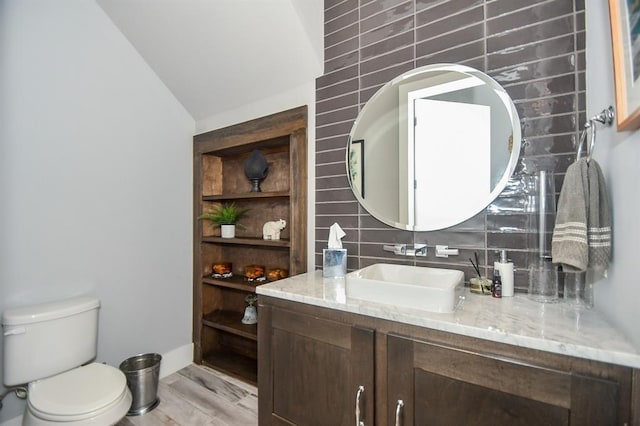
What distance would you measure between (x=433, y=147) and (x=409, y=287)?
2.57 feet

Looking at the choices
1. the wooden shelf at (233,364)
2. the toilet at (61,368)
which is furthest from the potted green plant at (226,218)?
the wooden shelf at (233,364)

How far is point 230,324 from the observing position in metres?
2.27

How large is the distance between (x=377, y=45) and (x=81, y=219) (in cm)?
209

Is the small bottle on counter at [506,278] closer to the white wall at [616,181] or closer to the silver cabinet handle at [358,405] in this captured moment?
the white wall at [616,181]

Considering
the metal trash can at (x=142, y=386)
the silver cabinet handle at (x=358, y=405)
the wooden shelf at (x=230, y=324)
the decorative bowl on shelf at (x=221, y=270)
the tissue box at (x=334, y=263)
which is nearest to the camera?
the silver cabinet handle at (x=358, y=405)

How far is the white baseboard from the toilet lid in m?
0.71

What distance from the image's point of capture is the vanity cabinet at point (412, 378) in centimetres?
73

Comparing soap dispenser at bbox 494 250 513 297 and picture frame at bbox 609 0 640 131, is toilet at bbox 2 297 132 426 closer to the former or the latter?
soap dispenser at bbox 494 250 513 297

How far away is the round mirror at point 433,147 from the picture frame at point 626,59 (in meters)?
0.45

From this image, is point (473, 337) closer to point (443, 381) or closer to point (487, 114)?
point (443, 381)

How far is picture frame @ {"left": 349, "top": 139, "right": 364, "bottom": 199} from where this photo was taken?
1682mm

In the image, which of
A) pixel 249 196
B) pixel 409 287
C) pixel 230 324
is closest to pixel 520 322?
pixel 409 287

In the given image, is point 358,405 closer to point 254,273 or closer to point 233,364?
point 254,273

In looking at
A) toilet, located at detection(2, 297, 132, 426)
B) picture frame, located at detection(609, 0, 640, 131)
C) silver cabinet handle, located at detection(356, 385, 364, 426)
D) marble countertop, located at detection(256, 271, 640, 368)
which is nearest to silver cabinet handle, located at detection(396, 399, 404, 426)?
silver cabinet handle, located at detection(356, 385, 364, 426)
